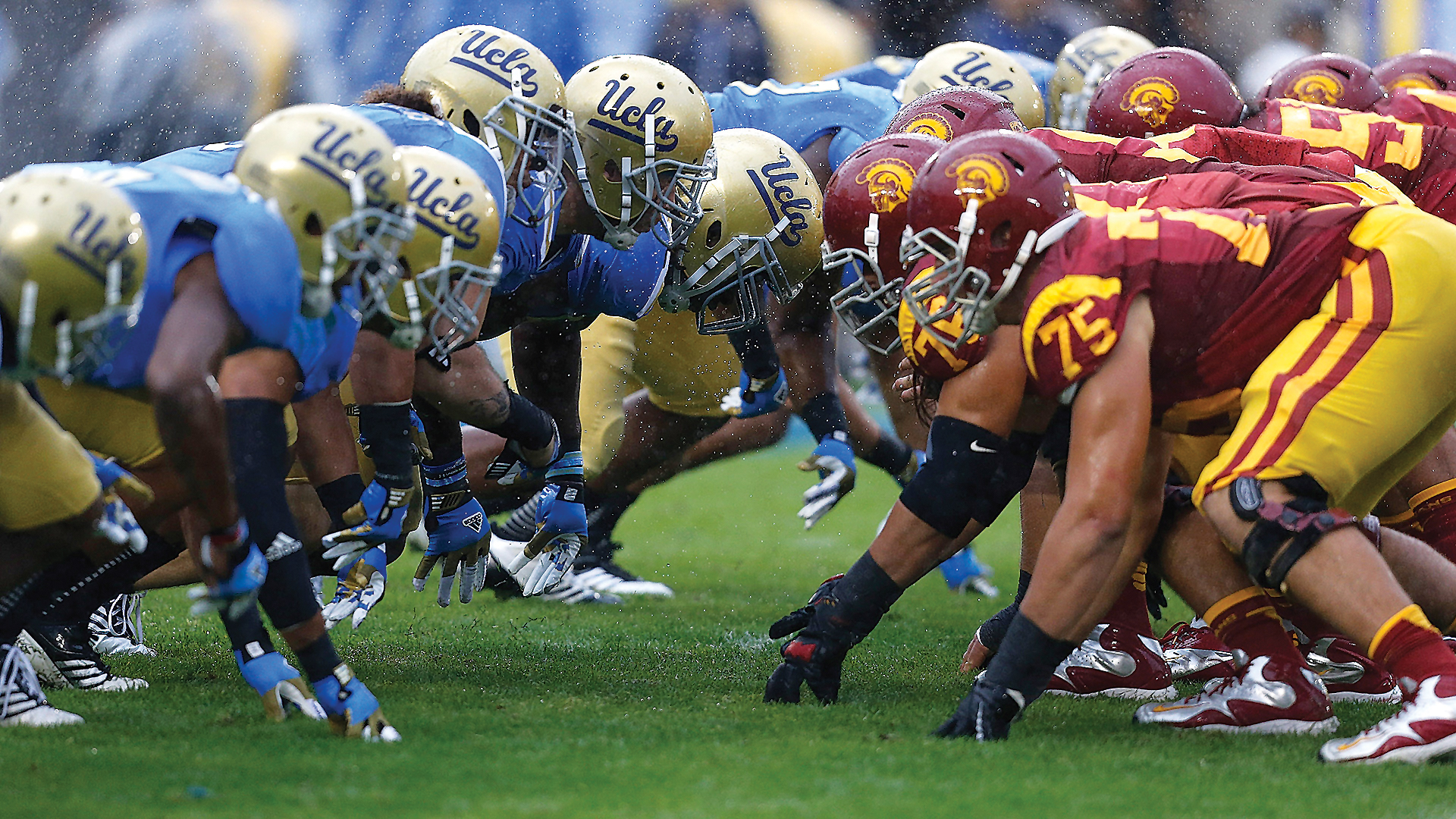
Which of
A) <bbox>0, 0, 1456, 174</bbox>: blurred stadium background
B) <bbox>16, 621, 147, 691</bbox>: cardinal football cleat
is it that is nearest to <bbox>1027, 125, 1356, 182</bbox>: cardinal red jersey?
<bbox>16, 621, 147, 691</bbox>: cardinal football cleat

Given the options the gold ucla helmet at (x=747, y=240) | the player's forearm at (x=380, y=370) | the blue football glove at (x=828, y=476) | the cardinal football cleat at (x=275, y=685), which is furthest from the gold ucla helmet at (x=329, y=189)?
the blue football glove at (x=828, y=476)

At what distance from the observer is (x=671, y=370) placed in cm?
611

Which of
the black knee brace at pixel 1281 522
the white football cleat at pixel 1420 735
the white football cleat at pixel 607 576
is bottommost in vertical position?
the white football cleat at pixel 607 576

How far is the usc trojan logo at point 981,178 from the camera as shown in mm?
3340

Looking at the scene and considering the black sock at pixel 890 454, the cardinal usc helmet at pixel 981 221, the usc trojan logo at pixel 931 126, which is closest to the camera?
the cardinal usc helmet at pixel 981 221

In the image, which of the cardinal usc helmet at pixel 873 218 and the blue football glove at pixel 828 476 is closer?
the cardinal usc helmet at pixel 873 218

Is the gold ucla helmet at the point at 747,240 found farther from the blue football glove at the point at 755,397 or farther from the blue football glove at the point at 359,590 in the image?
the blue football glove at the point at 359,590

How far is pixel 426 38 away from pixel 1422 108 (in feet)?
31.3

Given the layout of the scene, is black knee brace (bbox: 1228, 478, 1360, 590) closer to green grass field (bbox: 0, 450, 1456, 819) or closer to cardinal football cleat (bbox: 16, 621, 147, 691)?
green grass field (bbox: 0, 450, 1456, 819)

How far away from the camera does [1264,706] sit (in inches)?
139

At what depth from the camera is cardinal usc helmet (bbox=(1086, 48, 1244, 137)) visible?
5.16 m

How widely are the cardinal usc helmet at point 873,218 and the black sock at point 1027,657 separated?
973 millimetres

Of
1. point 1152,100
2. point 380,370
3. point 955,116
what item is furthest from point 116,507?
point 1152,100

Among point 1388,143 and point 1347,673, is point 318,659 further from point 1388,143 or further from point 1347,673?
point 1388,143
